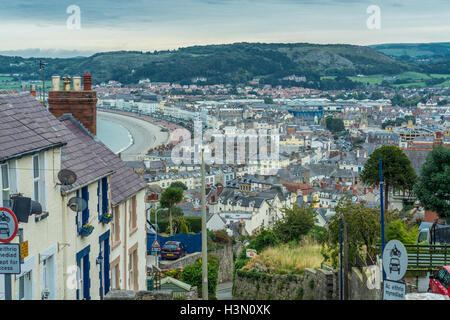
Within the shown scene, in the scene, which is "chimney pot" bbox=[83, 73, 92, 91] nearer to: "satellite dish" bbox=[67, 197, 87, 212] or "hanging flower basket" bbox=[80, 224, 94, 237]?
"hanging flower basket" bbox=[80, 224, 94, 237]

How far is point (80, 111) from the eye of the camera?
11.3m

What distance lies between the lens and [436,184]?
78.6ft

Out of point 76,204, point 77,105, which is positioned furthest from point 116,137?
point 76,204

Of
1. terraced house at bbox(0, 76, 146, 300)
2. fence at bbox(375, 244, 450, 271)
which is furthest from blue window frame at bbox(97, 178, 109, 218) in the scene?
fence at bbox(375, 244, 450, 271)

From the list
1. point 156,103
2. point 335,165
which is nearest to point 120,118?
point 156,103

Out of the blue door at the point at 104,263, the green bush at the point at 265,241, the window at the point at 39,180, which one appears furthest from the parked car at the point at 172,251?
the window at the point at 39,180

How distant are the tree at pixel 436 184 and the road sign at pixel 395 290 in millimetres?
18248

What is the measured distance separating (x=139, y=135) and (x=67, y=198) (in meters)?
123

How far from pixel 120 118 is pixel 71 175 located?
15914 cm

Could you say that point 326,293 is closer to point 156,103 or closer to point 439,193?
point 439,193

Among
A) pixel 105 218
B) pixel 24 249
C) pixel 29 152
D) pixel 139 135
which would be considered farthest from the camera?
pixel 139 135

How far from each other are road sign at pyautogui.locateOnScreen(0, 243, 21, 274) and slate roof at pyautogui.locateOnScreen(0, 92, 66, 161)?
88 cm

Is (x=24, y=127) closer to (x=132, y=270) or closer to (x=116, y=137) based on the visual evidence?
(x=132, y=270)
